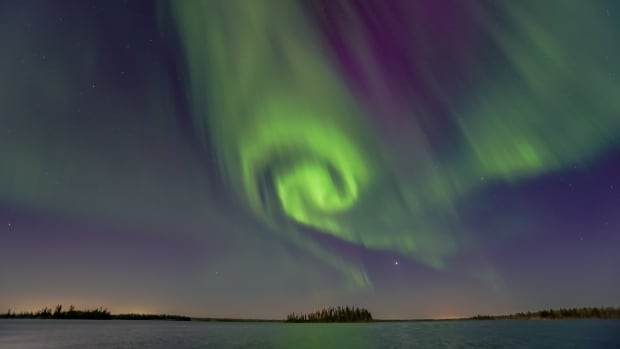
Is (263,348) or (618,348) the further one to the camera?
(263,348)

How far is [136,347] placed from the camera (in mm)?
56125

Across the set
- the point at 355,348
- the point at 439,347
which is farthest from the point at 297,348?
the point at 439,347

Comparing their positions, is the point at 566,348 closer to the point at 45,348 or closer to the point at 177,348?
the point at 177,348

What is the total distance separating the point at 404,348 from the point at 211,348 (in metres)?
31.7

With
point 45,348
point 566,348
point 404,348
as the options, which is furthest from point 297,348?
point 566,348

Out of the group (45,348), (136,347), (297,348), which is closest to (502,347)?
(297,348)

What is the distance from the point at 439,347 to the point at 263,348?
29.9 m

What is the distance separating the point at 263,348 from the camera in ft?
187

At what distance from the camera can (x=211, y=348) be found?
56.0 metres

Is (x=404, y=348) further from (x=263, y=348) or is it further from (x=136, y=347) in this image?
(x=136, y=347)

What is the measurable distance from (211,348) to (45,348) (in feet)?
87.1

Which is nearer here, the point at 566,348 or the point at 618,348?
the point at 618,348

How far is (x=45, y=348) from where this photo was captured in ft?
181

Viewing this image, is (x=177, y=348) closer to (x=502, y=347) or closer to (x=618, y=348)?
(x=502, y=347)
